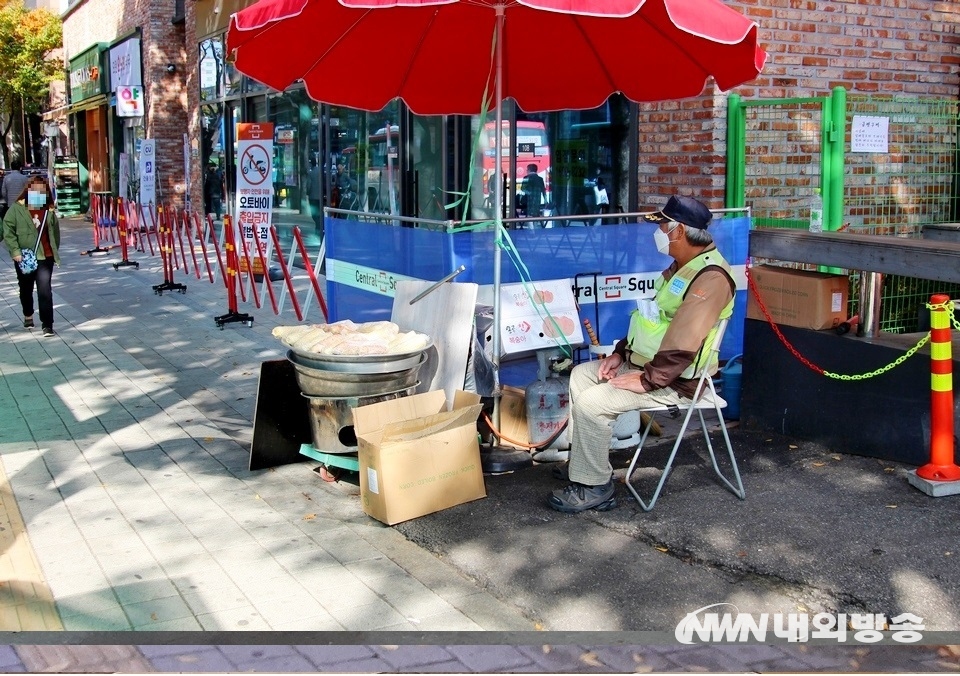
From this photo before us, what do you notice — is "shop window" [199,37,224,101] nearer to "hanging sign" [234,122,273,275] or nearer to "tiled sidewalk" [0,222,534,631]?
"hanging sign" [234,122,273,275]

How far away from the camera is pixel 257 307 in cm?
1227

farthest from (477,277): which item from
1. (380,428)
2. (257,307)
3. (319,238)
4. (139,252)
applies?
(139,252)

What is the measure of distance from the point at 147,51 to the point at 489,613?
68.5 feet

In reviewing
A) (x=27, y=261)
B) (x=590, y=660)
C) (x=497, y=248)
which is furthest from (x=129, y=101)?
(x=590, y=660)

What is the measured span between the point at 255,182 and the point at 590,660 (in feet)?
31.2

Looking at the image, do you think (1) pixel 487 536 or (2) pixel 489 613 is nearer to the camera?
(2) pixel 489 613

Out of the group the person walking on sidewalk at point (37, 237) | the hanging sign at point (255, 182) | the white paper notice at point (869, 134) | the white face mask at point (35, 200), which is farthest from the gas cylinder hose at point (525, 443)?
the hanging sign at point (255, 182)

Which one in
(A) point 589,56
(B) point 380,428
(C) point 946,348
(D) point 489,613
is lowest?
(D) point 489,613

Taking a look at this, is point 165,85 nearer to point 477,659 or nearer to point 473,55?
point 473,55

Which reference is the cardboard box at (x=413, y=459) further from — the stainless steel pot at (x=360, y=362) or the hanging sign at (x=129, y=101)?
the hanging sign at (x=129, y=101)

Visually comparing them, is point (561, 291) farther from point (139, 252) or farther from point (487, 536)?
point (139, 252)

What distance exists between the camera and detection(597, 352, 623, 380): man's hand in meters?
5.61

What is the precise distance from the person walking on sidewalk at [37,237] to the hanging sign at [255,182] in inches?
90.9

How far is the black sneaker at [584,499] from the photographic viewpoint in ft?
17.6
